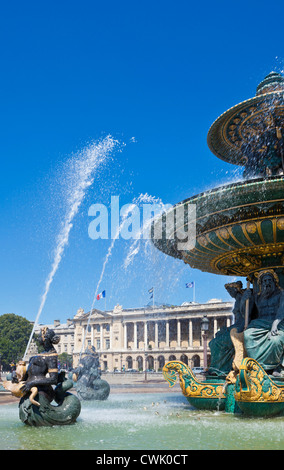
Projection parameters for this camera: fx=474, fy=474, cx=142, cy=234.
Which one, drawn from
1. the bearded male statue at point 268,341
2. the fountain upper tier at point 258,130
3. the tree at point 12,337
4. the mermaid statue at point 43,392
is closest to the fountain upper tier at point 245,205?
the fountain upper tier at point 258,130

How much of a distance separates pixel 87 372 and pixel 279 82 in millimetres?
7981

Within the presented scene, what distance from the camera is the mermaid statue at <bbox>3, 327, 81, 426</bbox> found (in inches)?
230

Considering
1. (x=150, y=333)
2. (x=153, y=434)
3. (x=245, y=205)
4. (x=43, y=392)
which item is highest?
(x=245, y=205)

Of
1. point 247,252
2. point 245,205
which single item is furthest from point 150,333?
point 245,205

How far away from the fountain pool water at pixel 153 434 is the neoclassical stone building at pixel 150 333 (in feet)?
Result: 233

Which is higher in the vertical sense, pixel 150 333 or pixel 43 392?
pixel 150 333

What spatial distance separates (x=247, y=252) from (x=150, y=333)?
9214cm

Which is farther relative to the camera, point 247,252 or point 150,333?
point 150,333

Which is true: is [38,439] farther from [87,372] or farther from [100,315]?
[100,315]

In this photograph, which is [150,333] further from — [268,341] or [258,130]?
[268,341]

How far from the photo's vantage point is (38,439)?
4965 millimetres

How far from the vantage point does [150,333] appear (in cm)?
9812

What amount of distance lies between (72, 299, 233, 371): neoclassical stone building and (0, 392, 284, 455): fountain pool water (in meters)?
70.9
